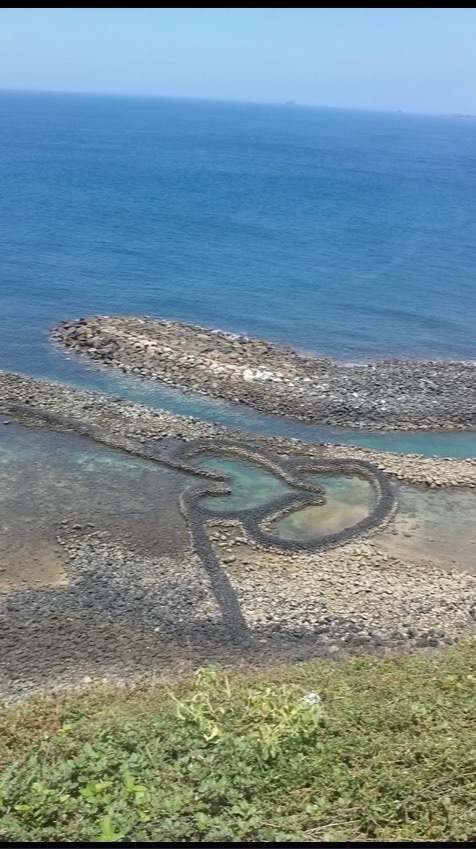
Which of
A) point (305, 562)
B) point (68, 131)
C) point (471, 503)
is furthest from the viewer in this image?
point (68, 131)

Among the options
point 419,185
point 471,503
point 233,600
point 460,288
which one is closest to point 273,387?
point 471,503

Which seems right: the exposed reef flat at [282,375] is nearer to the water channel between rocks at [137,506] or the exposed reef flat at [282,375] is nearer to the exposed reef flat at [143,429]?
the exposed reef flat at [143,429]

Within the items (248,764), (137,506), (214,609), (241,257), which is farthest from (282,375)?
(241,257)

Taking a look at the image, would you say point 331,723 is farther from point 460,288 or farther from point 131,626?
point 460,288

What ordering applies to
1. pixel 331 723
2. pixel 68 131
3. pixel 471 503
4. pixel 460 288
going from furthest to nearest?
pixel 68 131 → pixel 460 288 → pixel 471 503 → pixel 331 723

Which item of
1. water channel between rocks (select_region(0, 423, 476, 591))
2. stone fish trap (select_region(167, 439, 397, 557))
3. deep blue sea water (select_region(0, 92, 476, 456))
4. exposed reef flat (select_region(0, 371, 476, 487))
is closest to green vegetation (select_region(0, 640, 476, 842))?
water channel between rocks (select_region(0, 423, 476, 591))

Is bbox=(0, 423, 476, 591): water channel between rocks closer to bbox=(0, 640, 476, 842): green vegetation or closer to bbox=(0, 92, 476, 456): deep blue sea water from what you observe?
bbox=(0, 92, 476, 456): deep blue sea water
